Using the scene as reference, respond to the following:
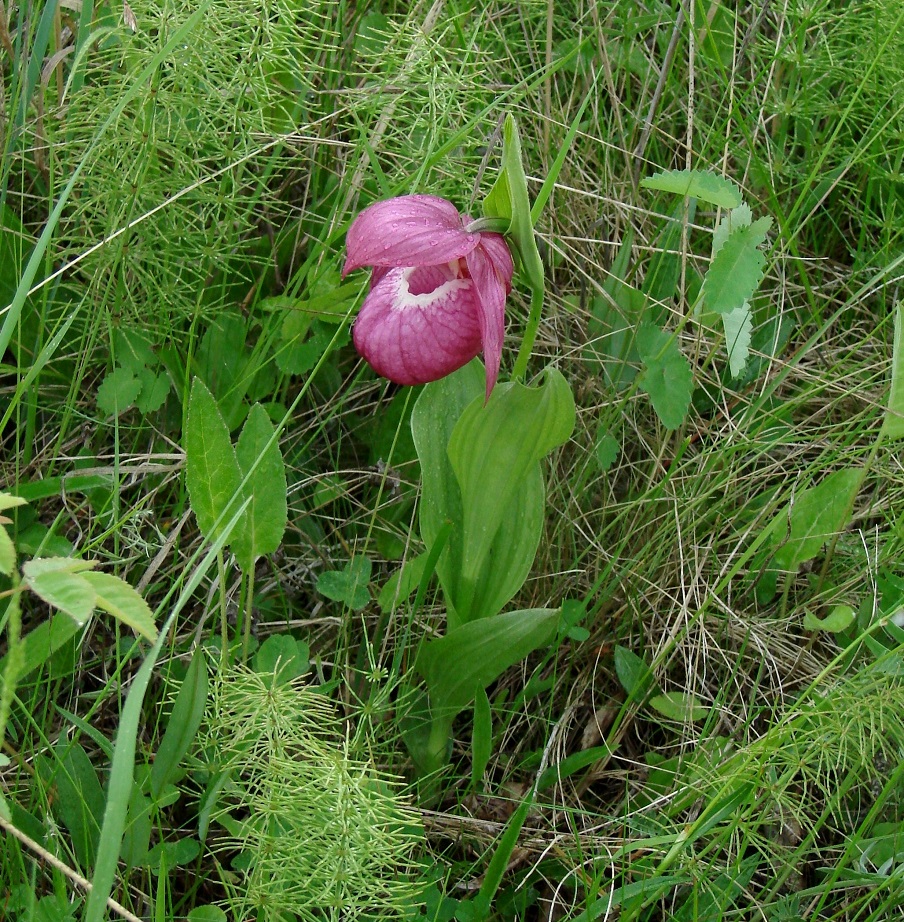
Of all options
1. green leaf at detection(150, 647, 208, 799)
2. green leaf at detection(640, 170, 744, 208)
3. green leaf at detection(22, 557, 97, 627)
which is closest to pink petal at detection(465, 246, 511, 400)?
green leaf at detection(640, 170, 744, 208)

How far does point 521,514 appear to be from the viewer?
4.19ft

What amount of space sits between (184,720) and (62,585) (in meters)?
0.45

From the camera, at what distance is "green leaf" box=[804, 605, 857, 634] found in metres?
1.29

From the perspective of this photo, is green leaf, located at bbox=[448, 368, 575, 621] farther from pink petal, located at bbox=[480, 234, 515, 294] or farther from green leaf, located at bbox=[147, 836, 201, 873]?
green leaf, located at bbox=[147, 836, 201, 873]

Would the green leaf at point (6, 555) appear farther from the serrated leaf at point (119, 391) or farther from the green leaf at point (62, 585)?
the serrated leaf at point (119, 391)

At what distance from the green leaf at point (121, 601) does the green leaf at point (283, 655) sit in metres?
0.54

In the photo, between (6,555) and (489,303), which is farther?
(489,303)

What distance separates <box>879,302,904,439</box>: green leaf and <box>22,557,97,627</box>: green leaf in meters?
0.97

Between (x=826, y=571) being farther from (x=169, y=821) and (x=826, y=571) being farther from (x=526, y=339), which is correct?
(x=169, y=821)

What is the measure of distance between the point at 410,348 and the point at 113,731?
623 millimetres

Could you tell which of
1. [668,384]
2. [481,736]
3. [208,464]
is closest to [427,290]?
[208,464]

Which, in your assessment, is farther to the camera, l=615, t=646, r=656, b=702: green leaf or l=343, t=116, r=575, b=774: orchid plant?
l=615, t=646, r=656, b=702: green leaf

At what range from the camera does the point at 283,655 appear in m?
1.24

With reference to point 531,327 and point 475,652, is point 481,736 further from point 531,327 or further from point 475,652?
point 531,327
